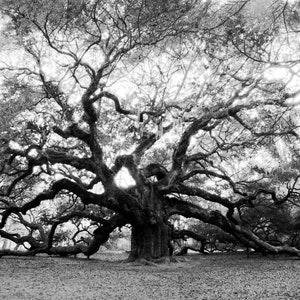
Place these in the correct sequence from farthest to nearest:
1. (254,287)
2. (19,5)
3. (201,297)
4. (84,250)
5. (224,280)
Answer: (84,250) < (224,280) < (19,5) < (254,287) < (201,297)

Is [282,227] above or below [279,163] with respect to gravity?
below

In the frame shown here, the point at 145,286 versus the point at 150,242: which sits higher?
the point at 150,242

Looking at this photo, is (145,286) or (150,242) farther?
(150,242)

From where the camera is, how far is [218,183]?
15844 millimetres

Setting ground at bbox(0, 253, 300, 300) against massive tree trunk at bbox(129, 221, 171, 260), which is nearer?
ground at bbox(0, 253, 300, 300)

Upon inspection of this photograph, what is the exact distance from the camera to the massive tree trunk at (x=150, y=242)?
→ 35.7ft

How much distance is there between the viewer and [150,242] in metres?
11.0

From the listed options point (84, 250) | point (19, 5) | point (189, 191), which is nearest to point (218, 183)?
point (189, 191)

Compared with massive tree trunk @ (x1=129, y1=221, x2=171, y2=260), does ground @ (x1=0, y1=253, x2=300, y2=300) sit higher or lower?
lower

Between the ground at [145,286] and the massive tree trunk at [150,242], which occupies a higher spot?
the massive tree trunk at [150,242]

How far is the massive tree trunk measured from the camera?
10.9 meters

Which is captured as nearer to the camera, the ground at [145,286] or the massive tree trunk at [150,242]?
the ground at [145,286]

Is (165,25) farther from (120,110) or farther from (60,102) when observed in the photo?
(60,102)

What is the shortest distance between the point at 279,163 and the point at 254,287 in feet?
28.6
